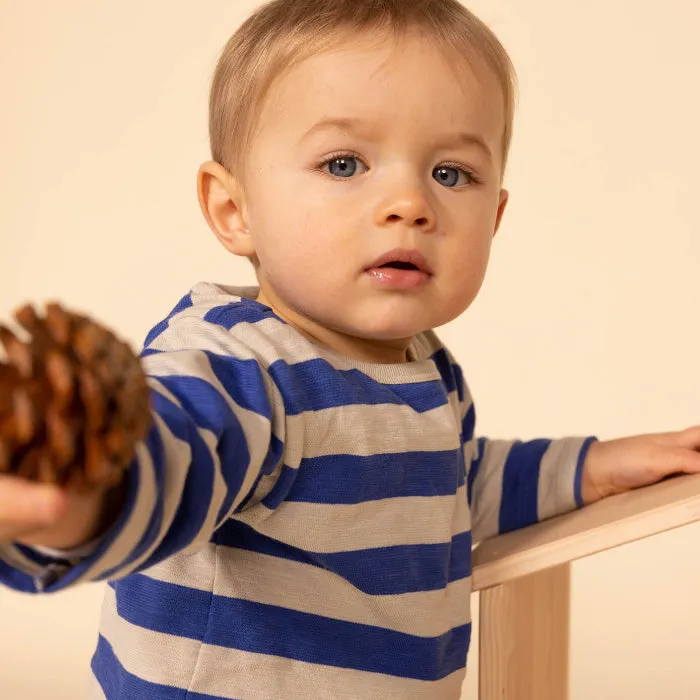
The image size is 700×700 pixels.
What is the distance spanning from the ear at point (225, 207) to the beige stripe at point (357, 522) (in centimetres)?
22

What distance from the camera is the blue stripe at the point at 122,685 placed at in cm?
76

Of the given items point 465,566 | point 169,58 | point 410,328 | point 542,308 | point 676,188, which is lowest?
point 465,566

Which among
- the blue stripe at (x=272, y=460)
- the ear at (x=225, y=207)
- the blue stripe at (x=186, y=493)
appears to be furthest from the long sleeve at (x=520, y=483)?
the blue stripe at (x=186, y=493)

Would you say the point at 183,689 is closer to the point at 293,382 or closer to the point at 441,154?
the point at 293,382

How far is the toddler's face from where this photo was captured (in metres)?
0.79

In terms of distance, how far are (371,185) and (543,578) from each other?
396 mm

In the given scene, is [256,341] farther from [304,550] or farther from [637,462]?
[637,462]

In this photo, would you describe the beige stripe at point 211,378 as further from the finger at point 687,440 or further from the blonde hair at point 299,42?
the finger at point 687,440

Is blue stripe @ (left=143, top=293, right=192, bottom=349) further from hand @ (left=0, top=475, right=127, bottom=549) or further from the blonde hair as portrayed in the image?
hand @ (left=0, top=475, right=127, bottom=549)

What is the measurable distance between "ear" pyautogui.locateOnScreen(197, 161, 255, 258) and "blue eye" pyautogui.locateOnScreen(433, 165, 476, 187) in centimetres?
14

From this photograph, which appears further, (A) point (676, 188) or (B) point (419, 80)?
(A) point (676, 188)

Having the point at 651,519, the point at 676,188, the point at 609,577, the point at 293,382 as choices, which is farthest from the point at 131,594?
the point at 676,188

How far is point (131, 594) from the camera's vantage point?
2.59 ft

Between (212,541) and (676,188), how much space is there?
127 centimetres
